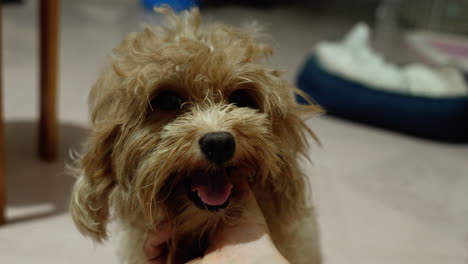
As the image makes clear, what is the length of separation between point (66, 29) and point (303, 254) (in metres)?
3.14

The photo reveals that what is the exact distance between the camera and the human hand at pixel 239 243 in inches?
40.3

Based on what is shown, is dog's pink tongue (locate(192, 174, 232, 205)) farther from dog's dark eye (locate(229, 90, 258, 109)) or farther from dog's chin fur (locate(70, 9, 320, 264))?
dog's dark eye (locate(229, 90, 258, 109))

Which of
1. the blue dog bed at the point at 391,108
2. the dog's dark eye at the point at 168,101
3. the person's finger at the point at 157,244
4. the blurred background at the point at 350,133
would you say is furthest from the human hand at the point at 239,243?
the blue dog bed at the point at 391,108

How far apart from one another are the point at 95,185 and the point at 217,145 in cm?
31

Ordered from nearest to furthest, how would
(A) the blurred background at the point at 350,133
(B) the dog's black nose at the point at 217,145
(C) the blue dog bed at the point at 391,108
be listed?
(B) the dog's black nose at the point at 217,145, (A) the blurred background at the point at 350,133, (C) the blue dog bed at the point at 391,108

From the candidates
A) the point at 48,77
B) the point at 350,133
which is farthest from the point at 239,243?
the point at 350,133

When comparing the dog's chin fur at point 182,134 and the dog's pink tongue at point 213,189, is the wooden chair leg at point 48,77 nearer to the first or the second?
the dog's chin fur at point 182,134

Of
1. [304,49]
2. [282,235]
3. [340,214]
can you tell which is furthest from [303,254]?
[304,49]

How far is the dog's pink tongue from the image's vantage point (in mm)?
1026

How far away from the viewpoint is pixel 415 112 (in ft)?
9.04

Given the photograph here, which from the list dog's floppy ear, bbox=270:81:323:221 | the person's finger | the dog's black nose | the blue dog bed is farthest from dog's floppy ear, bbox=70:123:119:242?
the blue dog bed

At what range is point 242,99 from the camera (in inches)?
44.6

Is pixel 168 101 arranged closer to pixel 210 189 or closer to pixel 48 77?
pixel 210 189

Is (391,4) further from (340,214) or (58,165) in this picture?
(58,165)
